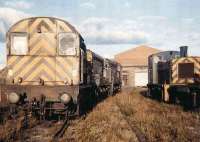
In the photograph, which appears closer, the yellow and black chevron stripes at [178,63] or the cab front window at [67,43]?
the cab front window at [67,43]

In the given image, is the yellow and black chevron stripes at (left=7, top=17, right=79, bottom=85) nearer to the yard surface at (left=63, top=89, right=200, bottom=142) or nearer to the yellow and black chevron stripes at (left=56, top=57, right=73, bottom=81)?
the yellow and black chevron stripes at (left=56, top=57, right=73, bottom=81)

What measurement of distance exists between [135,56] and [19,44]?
57.1m

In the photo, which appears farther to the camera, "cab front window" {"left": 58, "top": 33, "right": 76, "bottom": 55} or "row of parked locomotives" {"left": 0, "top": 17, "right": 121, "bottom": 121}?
"cab front window" {"left": 58, "top": 33, "right": 76, "bottom": 55}

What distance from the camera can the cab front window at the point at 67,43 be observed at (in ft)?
34.7

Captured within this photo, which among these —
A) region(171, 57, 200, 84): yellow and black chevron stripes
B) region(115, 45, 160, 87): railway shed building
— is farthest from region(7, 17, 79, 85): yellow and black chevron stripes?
region(115, 45, 160, 87): railway shed building

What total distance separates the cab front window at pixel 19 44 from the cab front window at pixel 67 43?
116 cm

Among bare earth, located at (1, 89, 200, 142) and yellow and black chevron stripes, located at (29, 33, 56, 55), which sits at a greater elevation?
yellow and black chevron stripes, located at (29, 33, 56, 55)

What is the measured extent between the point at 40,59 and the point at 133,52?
5840 centimetres

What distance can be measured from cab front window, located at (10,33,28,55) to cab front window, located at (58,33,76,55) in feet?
3.81

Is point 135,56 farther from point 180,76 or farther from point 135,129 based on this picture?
point 135,129

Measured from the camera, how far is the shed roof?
2373 inches

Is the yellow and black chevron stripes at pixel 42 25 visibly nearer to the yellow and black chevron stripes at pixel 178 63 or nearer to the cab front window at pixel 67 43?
the cab front window at pixel 67 43

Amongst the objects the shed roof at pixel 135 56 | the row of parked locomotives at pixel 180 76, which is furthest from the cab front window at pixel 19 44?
the shed roof at pixel 135 56

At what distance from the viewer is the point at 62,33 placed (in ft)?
34.8
